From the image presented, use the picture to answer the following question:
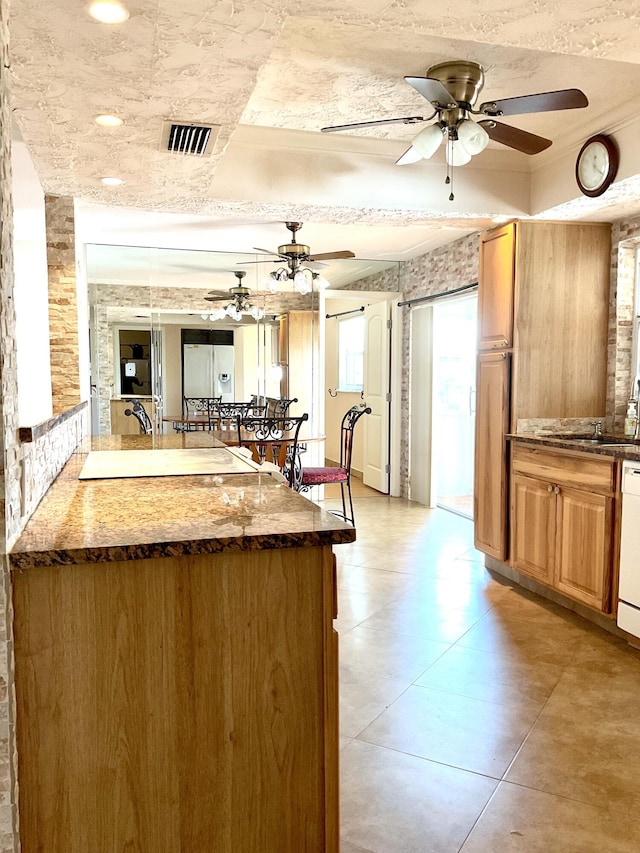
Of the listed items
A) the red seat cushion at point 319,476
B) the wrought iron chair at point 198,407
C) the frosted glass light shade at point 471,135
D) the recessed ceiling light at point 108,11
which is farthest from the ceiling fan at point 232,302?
the recessed ceiling light at point 108,11

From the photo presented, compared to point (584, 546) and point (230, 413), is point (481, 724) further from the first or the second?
point (230, 413)

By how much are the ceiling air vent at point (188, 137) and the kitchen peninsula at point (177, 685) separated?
1.51 metres

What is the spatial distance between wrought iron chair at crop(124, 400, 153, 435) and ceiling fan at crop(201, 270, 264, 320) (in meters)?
1.02

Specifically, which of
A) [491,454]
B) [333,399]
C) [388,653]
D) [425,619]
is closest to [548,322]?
[491,454]

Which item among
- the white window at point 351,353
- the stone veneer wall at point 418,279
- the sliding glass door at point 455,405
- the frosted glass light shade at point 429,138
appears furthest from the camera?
the white window at point 351,353

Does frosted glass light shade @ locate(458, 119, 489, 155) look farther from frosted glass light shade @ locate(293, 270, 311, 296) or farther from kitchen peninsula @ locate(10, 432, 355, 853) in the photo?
frosted glass light shade @ locate(293, 270, 311, 296)

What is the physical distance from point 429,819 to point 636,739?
928mm

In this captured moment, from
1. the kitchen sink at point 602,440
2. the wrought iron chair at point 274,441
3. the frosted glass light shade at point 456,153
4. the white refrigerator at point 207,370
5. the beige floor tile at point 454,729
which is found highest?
the frosted glass light shade at point 456,153

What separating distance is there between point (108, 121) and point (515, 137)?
1582 mm

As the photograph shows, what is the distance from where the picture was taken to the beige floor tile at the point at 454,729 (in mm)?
2225

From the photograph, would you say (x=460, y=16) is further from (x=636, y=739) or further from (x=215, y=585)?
(x=636, y=739)

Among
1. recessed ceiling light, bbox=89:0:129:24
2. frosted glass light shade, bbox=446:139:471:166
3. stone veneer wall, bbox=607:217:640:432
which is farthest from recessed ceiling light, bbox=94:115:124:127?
stone veneer wall, bbox=607:217:640:432

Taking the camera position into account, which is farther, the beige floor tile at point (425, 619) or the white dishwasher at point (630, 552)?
the beige floor tile at point (425, 619)

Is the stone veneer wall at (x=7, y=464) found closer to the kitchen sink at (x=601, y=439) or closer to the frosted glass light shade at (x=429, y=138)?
the frosted glass light shade at (x=429, y=138)
